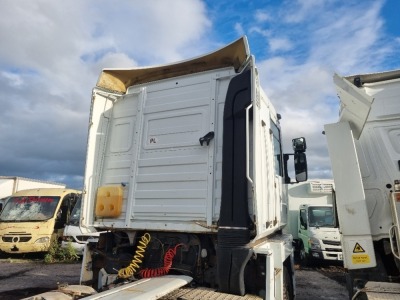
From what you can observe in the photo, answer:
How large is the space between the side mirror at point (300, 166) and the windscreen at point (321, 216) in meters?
6.84

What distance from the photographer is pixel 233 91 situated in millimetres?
3723

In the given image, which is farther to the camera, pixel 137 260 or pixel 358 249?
pixel 137 260

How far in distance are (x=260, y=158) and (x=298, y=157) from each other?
6.56 ft

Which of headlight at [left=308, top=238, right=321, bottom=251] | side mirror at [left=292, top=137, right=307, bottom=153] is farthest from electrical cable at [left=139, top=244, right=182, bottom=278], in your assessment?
headlight at [left=308, top=238, right=321, bottom=251]

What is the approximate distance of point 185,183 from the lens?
12.8 feet

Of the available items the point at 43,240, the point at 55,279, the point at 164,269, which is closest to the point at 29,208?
the point at 43,240

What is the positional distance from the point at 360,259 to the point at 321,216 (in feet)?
27.5

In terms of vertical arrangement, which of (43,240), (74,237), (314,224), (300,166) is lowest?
(43,240)

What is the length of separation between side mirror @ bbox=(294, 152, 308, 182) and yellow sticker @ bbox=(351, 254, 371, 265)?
5.65ft

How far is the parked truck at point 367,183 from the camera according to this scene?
12.4ft

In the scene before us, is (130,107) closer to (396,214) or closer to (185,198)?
(185,198)

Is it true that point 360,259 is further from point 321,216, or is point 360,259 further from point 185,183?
point 321,216

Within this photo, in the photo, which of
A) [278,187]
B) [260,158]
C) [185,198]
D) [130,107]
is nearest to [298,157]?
[278,187]

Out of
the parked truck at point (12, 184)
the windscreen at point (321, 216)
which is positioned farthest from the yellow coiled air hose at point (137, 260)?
the parked truck at point (12, 184)
